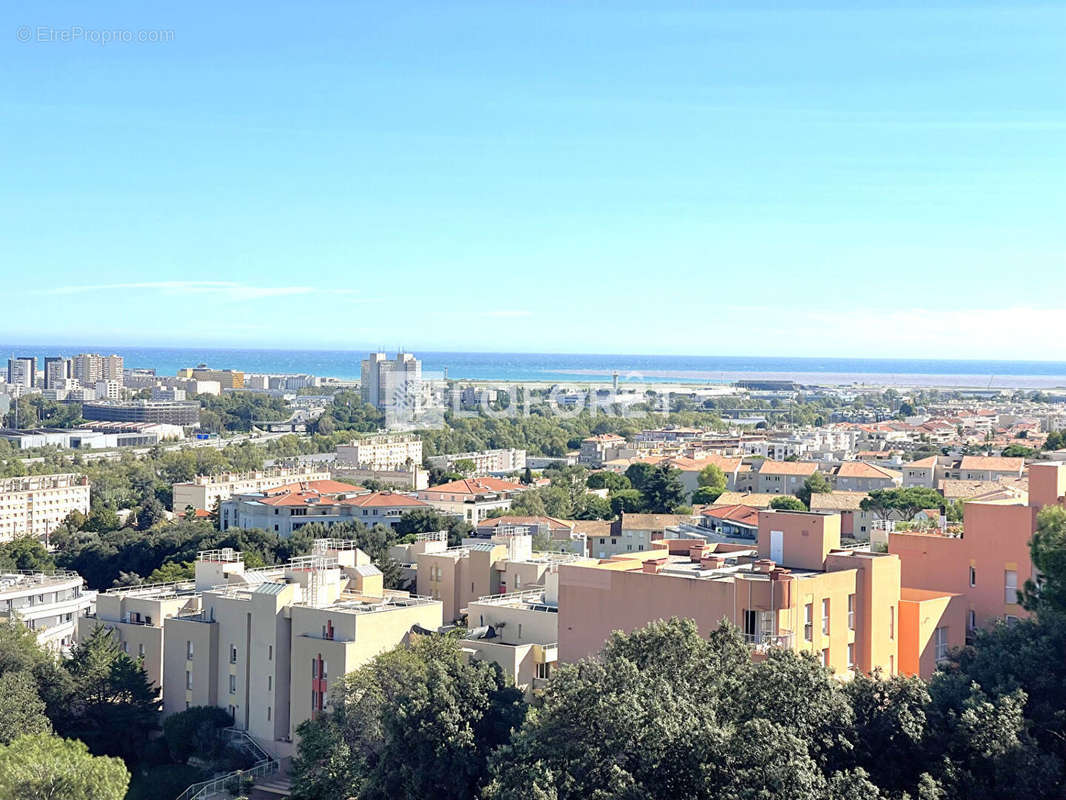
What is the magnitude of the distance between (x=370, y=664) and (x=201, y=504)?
34972mm

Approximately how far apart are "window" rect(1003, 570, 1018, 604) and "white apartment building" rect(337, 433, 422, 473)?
49.9 metres

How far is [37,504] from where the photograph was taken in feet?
159

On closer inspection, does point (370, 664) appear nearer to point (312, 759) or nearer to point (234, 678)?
point (312, 759)

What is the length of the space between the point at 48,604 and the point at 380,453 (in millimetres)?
43609

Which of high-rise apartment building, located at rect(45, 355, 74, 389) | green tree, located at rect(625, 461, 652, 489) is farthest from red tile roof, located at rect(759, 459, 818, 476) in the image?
high-rise apartment building, located at rect(45, 355, 74, 389)

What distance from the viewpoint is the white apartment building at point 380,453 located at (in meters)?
66.8

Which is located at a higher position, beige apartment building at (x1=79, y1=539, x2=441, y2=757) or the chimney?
the chimney

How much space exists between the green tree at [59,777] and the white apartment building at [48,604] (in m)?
12.0

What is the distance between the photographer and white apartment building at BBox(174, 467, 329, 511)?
49.5 m

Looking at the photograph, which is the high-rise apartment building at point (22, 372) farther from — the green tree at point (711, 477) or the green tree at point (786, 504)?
the green tree at point (786, 504)

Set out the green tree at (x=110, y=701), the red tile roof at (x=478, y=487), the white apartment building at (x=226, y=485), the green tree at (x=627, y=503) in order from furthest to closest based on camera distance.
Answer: the white apartment building at (x=226, y=485)
the red tile roof at (x=478, y=487)
the green tree at (x=627, y=503)
the green tree at (x=110, y=701)

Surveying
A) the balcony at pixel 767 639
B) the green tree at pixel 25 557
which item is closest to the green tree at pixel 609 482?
the green tree at pixel 25 557

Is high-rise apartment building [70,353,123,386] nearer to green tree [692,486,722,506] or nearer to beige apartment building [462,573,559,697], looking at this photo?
green tree [692,486,722,506]

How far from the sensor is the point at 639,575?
1378 centimetres
